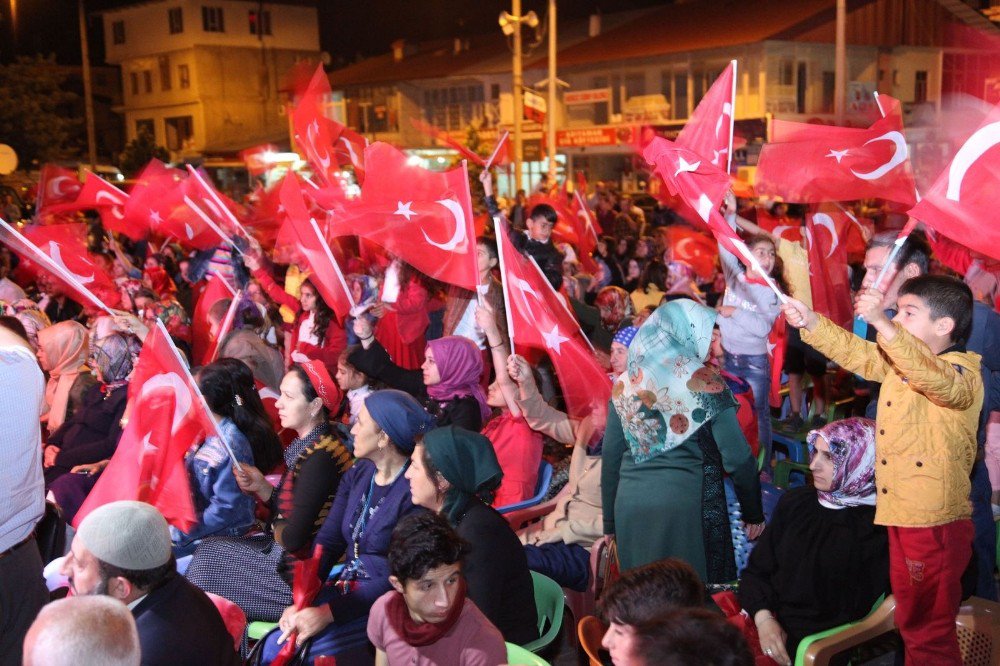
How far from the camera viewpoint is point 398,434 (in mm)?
4363

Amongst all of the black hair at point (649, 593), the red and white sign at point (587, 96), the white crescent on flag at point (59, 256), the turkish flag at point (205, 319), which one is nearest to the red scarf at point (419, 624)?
the black hair at point (649, 593)

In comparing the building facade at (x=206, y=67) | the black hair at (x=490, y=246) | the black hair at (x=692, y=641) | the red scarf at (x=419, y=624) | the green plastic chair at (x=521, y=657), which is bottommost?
the green plastic chair at (x=521, y=657)

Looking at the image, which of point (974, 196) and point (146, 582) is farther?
point (974, 196)

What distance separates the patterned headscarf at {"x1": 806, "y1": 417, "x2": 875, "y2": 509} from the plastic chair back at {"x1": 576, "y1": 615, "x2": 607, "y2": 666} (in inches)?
51.0

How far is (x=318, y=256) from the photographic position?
7.52m

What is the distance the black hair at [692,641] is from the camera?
7.20ft

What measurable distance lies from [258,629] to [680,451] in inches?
78.2

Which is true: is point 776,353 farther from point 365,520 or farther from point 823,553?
point 365,520

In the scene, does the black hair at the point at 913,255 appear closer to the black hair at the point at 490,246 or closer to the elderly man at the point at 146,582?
the black hair at the point at 490,246

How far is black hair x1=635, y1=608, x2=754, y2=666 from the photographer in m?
2.20

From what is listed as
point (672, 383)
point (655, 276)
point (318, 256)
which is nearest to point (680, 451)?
point (672, 383)

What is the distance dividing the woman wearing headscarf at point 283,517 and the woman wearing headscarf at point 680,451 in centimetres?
141

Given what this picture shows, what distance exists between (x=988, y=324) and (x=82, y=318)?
9465mm

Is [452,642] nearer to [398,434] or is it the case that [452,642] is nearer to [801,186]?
[398,434]
